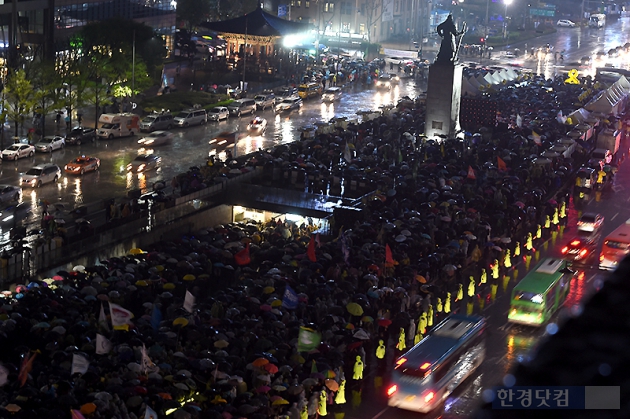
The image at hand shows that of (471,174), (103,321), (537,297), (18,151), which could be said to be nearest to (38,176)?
(18,151)

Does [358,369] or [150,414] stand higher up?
[150,414]

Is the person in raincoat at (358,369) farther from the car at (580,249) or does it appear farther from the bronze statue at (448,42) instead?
the bronze statue at (448,42)

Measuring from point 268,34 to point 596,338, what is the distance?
248 feet

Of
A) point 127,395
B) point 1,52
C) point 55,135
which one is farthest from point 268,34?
point 127,395

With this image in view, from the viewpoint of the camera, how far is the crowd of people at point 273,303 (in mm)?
18812

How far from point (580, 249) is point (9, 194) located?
21664 mm

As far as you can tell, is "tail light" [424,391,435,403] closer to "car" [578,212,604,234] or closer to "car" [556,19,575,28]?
"car" [578,212,604,234]

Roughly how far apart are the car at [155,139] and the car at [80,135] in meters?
2.56

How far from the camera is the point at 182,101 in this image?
6309 cm

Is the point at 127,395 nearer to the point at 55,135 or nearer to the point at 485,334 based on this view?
the point at 485,334

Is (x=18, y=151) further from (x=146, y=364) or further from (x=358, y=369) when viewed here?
(x=146, y=364)

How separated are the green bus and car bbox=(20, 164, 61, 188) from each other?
72.7 ft

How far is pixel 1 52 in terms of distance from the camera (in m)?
59.0

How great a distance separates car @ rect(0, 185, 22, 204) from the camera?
123 ft
